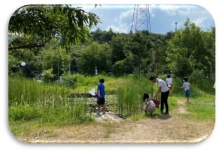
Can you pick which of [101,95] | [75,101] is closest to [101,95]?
[101,95]

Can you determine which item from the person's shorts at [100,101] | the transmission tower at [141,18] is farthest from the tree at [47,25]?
the person's shorts at [100,101]

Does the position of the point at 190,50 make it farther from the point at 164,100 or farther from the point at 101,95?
the point at 101,95

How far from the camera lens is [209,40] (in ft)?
12.6

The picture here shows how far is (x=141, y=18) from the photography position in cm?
382

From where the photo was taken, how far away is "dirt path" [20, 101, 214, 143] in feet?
12.5

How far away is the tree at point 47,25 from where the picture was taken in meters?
3.83

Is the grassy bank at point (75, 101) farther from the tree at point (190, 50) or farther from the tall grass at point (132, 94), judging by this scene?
the tree at point (190, 50)

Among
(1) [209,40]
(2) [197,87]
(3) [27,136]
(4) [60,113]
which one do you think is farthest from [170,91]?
(3) [27,136]

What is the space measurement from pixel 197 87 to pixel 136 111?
0.51 metres

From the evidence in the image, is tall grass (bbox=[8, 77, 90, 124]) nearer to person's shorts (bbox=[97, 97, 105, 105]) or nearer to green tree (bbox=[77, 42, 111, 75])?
person's shorts (bbox=[97, 97, 105, 105])

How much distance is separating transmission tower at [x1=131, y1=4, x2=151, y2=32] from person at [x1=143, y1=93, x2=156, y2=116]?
53cm

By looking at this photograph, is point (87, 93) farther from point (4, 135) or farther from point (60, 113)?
point (4, 135)

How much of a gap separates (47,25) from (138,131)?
1061 millimetres

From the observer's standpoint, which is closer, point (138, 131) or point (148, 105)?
point (138, 131)
